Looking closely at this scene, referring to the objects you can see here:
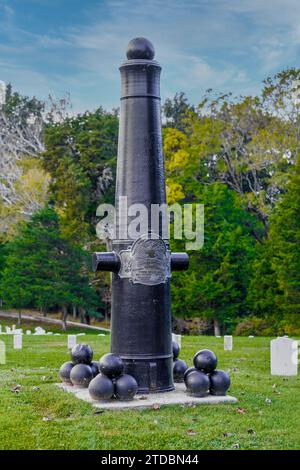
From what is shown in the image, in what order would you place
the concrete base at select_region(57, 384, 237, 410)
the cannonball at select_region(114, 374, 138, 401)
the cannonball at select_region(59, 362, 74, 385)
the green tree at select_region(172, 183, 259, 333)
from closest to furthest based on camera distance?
the concrete base at select_region(57, 384, 237, 410) → the cannonball at select_region(114, 374, 138, 401) → the cannonball at select_region(59, 362, 74, 385) → the green tree at select_region(172, 183, 259, 333)

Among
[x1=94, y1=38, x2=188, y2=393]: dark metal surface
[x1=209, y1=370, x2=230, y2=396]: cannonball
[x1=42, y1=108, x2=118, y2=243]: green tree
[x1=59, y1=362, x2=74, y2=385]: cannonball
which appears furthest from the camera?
[x1=42, y1=108, x2=118, y2=243]: green tree

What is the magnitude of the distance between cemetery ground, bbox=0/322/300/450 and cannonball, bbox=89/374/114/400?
19 centimetres

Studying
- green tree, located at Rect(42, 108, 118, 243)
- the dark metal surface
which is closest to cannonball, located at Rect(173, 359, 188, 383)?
the dark metal surface

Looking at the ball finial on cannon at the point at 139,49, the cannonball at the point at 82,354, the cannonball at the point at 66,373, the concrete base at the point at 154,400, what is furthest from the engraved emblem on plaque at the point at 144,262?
the ball finial on cannon at the point at 139,49

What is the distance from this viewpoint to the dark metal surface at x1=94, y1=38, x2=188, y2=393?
11.0m

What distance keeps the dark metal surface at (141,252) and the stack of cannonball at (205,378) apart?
1.79ft

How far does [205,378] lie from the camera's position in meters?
10.7

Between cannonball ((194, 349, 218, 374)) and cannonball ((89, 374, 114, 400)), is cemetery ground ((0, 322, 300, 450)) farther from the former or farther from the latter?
cannonball ((194, 349, 218, 374))

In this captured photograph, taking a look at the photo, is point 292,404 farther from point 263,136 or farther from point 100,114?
point 100,114

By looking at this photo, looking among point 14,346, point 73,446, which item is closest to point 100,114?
point 14,346

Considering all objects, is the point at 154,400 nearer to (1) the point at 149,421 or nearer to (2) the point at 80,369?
(1) the point at 149,421

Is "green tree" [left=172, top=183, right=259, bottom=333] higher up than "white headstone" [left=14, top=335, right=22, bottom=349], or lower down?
higher up

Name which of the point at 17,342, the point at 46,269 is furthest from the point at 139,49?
the point at 46,269

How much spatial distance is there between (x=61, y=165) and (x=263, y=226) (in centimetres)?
1216
